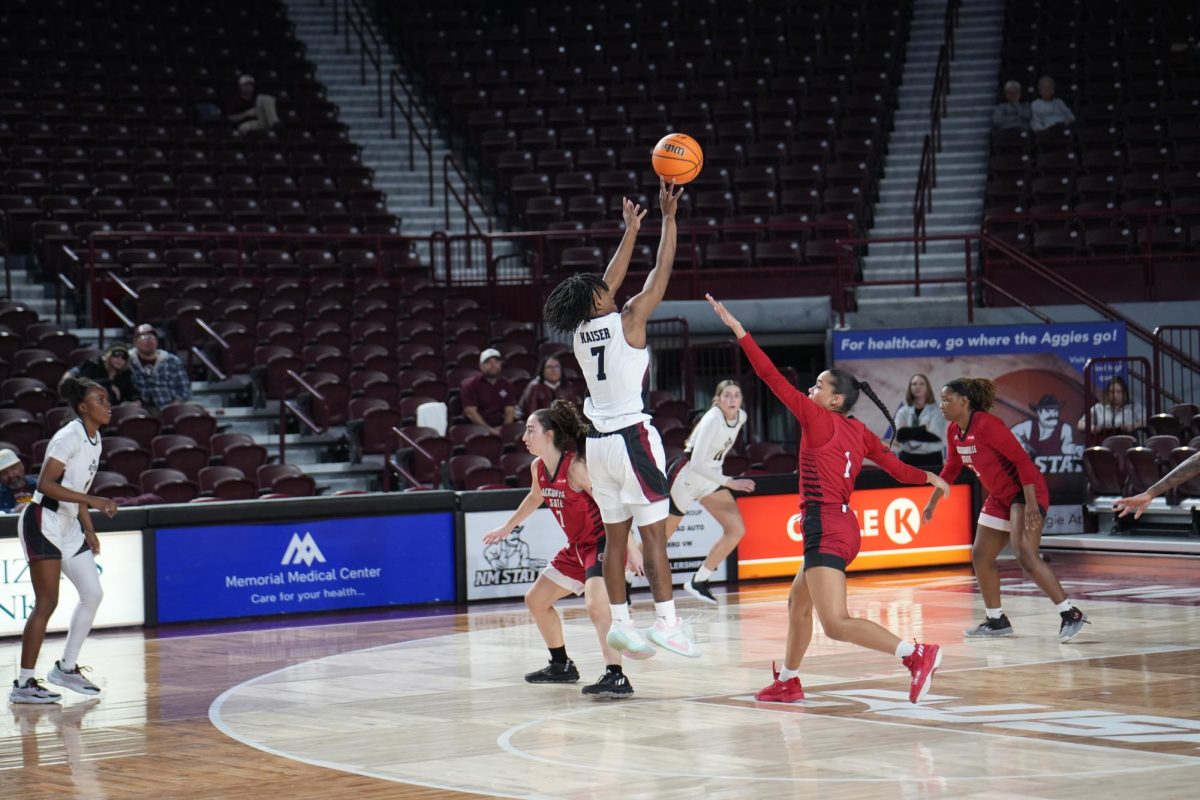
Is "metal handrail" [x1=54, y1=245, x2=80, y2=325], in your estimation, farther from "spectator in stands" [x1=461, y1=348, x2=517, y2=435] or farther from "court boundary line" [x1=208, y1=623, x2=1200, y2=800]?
"court boundary line" [x1=208, y1=623, x2=1200, y2=800]

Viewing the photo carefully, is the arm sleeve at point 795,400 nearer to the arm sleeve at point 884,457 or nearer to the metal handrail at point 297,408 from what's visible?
the arm sleeve at point 884,457

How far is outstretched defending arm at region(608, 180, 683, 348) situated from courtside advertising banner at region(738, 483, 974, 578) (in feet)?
26.5

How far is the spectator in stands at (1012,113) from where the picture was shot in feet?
88.1

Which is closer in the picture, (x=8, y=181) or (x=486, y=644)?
(x=486, y=644)

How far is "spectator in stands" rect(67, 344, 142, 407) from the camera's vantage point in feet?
56.1

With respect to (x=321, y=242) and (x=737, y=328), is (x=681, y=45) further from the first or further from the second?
(x=737, y=328)

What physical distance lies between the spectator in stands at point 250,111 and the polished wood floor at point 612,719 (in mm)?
13897

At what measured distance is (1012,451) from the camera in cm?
1244

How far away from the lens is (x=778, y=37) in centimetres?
2984

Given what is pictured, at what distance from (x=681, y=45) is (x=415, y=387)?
12722 mm

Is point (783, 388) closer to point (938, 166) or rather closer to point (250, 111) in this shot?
point (250, 111)

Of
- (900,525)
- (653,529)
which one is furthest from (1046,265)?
(653,529)

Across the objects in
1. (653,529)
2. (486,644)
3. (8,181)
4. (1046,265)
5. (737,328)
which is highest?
(8,181)

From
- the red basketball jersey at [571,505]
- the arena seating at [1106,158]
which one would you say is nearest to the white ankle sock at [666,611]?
the red basketball jersey at [571,505]
